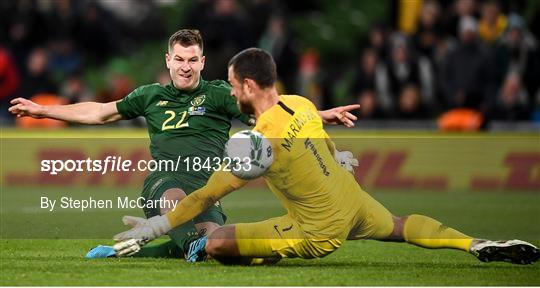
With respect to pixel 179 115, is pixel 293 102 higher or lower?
higher

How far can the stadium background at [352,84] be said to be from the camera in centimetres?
1844

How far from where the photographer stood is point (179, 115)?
39.4ft

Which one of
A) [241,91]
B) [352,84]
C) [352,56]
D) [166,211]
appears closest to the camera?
[241,91]

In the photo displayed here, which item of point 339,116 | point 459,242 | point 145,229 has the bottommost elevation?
point 459,242

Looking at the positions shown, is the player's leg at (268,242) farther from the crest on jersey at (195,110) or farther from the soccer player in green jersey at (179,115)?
the crest on jersey at (195,110)

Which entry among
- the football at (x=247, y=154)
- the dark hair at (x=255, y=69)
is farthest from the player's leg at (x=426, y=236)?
the dark hair at (x=255, y=69)

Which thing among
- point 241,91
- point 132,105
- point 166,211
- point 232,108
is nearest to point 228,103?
point 232,108

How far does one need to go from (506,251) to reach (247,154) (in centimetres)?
237

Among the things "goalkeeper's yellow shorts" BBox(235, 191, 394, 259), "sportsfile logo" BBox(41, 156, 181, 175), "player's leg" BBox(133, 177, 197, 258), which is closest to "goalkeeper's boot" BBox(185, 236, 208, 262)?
"player's leg" BBox(133, 177, 197, 258)

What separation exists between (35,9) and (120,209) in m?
10.2

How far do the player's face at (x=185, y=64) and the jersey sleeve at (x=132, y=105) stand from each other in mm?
353

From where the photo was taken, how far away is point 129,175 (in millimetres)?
16203

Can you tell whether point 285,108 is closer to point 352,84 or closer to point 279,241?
point 279,241

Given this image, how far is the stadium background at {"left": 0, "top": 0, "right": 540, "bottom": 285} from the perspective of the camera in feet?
60.5
